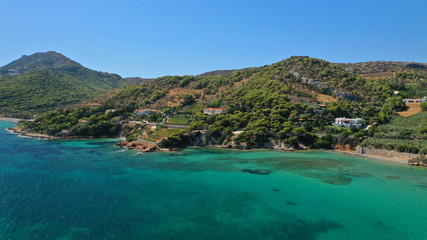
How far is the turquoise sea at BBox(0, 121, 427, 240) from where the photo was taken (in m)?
17.9

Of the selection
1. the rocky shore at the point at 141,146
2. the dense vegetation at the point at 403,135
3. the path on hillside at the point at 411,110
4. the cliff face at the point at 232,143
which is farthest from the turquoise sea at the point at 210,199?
the path on hillside at the point at 411,110

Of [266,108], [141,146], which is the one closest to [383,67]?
[266,108]

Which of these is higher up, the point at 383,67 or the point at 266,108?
the point at 383,67

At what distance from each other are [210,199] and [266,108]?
52.5m

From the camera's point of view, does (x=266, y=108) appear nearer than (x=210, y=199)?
No

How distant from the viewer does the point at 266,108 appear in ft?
235

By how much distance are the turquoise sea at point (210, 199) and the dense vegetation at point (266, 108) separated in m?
13.6

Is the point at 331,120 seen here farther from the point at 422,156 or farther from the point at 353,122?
the point at 422,156

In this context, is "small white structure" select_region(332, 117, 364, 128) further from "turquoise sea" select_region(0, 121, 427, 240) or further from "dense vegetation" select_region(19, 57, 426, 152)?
"turquoise sea" select_region(0, 121, 427, 240)

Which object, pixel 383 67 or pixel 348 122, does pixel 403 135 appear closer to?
pixel 348 122

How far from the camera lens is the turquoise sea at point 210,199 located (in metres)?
17.9

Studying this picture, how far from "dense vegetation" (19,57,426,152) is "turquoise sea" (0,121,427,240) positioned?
13.6 metres

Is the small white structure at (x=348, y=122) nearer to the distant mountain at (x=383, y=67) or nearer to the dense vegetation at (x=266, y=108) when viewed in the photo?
the dense vegetation at (x=266, y=108)

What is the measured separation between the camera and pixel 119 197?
24141 millimetres
